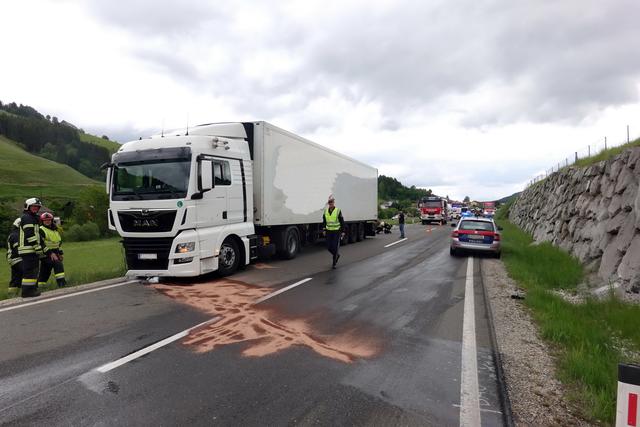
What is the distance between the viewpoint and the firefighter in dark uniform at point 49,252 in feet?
26.5

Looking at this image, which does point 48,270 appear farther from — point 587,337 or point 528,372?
point 587,337

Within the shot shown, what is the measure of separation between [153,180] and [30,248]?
245cm

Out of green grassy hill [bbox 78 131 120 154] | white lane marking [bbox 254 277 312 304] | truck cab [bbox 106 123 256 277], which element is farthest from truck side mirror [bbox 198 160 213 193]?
green grassy hill [bbox 78 131 120 154]

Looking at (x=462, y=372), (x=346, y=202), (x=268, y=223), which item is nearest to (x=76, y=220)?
(x=346, y=202)

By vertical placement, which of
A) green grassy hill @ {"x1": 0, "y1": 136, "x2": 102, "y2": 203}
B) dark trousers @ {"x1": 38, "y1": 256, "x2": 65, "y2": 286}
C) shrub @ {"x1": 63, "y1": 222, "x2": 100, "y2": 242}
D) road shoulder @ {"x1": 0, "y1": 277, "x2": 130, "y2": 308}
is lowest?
shrub @ {"x1": 63, "y1": 222, "x2": 100, "y2": 242}

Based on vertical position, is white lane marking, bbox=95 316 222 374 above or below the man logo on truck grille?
below

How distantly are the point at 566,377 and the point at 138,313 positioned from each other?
5509mm

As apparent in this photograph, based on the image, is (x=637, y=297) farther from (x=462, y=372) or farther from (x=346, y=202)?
(x=346, y=202)

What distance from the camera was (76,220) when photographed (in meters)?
57.0

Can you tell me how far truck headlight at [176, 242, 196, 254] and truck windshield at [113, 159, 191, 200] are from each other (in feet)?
3.16

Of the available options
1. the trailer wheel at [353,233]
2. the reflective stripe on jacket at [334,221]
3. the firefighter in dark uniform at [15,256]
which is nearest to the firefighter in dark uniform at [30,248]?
the firefighter in dark uniform at [15,256]

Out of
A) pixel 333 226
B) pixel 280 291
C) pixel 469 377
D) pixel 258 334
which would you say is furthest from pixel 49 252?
pixel 469 377

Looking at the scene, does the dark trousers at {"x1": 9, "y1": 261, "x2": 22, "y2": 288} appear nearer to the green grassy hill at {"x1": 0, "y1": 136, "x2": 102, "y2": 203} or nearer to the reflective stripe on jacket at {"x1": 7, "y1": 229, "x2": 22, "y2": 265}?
the reflective stripe on jacket at {"x1": 7, "y1": 229, "x2": 22, "y2": 265}

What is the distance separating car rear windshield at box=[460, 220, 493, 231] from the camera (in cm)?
1388
